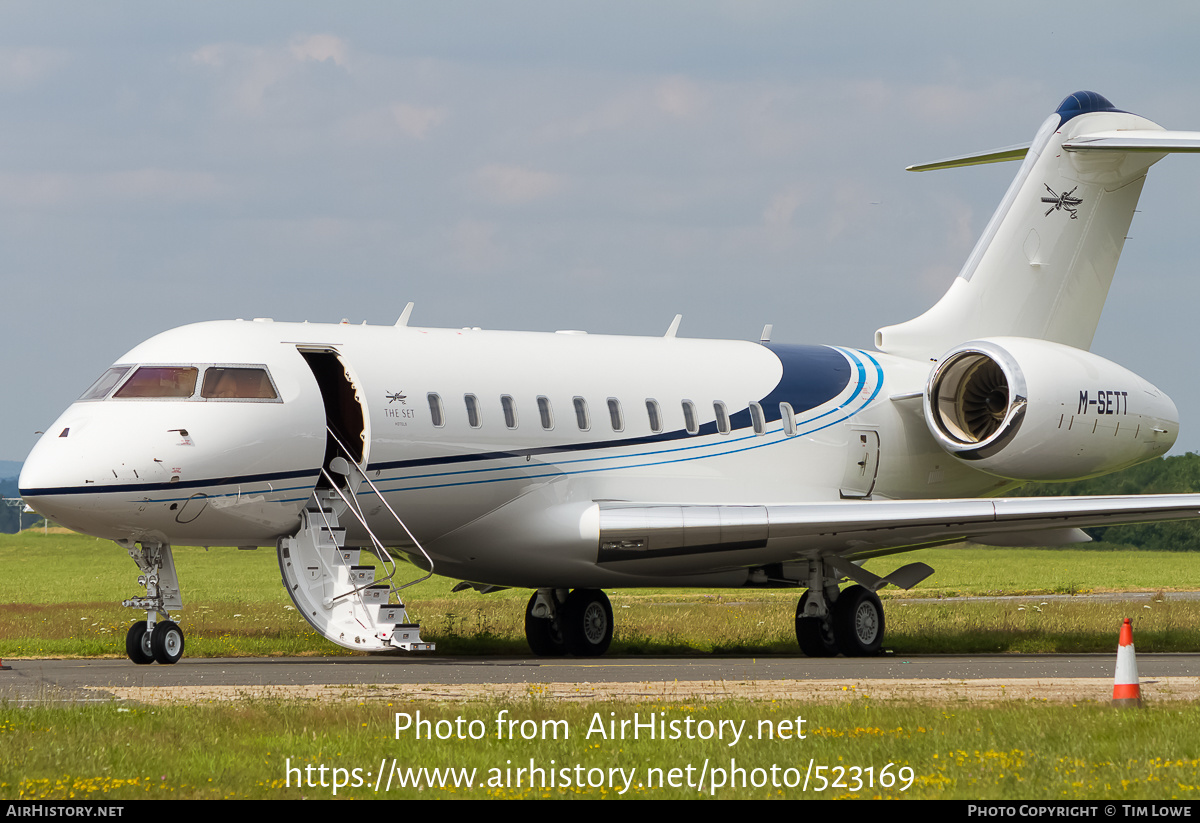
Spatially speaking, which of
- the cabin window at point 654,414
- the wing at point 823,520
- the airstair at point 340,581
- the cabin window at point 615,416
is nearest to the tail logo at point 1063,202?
the wing at point 823,520

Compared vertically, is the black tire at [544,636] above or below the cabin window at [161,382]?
below

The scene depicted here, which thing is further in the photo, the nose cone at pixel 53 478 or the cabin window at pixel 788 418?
the cabin window at pixel 788 418

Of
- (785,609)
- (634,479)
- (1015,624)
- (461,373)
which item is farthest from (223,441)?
(785,609)

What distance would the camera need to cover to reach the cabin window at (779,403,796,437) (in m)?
24.8

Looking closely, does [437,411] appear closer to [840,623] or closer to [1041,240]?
[840,623]

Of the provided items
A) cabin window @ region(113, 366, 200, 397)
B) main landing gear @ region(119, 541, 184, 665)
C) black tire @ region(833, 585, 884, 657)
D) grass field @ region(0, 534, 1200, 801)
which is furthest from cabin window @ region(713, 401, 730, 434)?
grass field @ region(0, 534, 1200, 801)

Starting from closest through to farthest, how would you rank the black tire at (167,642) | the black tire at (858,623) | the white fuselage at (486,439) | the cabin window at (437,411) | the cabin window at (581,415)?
the white fuselage at (486,439) < the black tire at (167,642) < the cabin window at (437,411) < the cabin window at (581,415) < the black tire at (858,623)

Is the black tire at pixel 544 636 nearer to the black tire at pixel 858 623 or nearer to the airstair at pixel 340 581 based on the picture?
the black tire at pixel 858 623

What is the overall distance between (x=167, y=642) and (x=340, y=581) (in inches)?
82.4

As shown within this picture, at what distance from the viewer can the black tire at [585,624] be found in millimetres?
24578

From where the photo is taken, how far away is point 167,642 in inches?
756

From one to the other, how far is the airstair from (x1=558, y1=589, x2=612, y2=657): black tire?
4608mm

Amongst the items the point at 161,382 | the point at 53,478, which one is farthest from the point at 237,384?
the point at 53,478

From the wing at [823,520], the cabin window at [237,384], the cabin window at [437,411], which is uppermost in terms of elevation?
the cabin window at [237,384]
